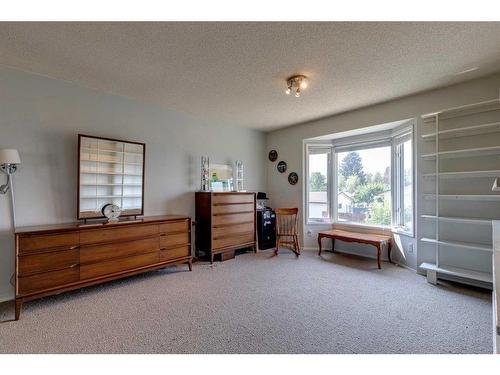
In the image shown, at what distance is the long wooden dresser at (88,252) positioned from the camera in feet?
7.55

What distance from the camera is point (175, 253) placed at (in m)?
3.42

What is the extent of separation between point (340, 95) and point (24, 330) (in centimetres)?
419

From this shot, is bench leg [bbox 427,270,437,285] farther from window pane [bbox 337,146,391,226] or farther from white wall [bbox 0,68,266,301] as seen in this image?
white wall [bbox 0,68,266,301]

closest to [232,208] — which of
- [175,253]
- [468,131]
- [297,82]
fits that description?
[175,253]

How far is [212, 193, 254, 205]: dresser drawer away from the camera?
3.96 metres

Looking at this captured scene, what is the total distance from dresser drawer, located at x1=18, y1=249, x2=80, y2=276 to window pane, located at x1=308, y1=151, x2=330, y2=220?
3.97m

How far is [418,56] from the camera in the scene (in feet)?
7.66

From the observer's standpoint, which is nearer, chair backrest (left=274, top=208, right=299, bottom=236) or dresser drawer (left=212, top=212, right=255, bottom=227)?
dresser drawer (left=212, top=212, right=255, bottom=227)

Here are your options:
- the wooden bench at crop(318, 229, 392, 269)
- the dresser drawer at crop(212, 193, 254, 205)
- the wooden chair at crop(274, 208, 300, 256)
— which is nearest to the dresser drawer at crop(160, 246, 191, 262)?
the dresser drawer at crop(212, 193, 254, 205)

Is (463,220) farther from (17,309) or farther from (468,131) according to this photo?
(17,309)

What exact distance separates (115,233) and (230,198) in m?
1.83

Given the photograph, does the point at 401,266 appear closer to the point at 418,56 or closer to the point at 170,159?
the point at 418,56

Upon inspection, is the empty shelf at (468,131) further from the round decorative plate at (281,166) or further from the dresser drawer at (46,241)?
the dresser drawer at (46,241)
